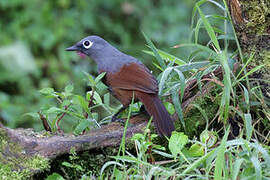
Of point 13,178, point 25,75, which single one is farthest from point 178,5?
point 13,178

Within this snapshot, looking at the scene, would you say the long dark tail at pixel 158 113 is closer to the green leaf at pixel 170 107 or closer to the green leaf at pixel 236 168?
the green leaf at pixel 170 107

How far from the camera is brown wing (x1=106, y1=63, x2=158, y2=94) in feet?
11.2

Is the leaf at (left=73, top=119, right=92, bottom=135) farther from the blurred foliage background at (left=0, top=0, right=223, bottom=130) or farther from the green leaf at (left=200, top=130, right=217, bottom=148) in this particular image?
the blurred foliage background at (left=0, top=0, right=223, bottom=130)

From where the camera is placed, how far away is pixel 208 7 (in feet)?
13.6

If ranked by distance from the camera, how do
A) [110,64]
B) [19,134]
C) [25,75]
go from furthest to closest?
[25,75], [110,64], [19,134]

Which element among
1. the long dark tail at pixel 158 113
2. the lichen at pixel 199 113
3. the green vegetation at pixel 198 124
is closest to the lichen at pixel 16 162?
the green vegetation at pixel 198 124

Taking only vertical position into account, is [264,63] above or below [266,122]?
above

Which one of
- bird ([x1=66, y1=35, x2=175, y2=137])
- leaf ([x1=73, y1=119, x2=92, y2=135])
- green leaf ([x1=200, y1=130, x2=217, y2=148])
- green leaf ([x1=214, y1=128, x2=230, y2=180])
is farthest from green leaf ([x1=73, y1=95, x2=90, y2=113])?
green leaf ([x1=214, y1=128, x2=230, y2=180])

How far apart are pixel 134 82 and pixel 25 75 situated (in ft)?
11.4

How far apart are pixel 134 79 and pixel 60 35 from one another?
365 centimetres

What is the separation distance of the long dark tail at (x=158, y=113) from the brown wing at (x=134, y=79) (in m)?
0.05

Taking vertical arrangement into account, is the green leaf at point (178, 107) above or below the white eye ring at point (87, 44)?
below

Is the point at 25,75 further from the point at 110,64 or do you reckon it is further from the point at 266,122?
the point at 266,122

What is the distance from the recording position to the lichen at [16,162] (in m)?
2.81
